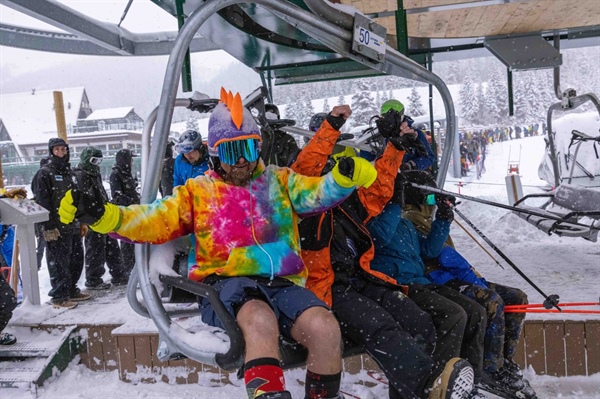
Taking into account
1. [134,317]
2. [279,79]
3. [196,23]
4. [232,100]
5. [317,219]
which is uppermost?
[279,79]

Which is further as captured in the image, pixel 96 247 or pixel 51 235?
pixel 96 247

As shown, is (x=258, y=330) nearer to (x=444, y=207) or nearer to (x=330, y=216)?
(x=330, y=216)

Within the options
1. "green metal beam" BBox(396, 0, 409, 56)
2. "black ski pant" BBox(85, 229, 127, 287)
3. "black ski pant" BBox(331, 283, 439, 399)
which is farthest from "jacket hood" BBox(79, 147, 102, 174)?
"black ski pant" BBox(331, 283, 439, 399)

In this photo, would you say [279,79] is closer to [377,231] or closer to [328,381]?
[377,231]

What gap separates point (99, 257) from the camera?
5379mm

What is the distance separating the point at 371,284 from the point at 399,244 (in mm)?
302

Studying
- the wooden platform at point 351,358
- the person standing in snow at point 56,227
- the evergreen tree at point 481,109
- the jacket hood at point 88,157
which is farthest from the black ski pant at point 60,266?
the evergreen tree at point 481,109

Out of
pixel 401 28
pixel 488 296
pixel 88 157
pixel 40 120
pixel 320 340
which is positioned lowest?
pixel 488 296

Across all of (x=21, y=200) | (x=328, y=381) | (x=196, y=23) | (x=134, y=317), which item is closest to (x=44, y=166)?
(x=21, y=200)

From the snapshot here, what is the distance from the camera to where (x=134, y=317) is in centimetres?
392

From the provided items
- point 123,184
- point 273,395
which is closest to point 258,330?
point 273,395

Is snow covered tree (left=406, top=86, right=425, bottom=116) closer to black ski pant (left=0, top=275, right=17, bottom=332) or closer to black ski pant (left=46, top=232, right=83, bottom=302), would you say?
black ski pant (left=46, top=232, right=83, bottom=302)

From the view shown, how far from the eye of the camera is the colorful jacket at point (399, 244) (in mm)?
2465

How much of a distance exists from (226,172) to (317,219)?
458 millimetres
